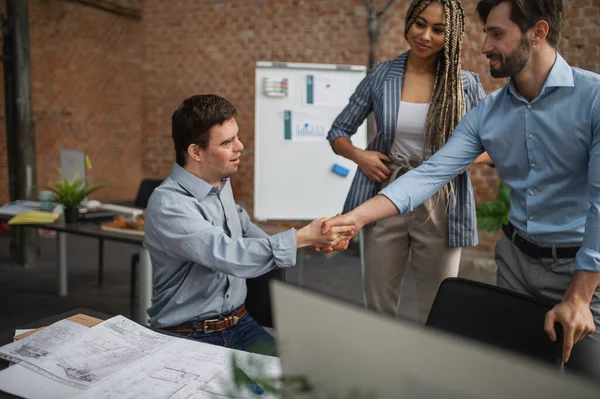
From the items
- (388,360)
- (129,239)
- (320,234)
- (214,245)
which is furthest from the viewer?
(129,239)

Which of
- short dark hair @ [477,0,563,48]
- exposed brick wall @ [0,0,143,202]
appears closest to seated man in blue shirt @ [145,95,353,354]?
short dark hair @ [477,0,563,48]

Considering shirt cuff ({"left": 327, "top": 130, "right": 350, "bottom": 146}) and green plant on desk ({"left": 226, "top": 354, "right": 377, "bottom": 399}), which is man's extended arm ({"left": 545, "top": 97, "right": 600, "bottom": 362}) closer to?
green plant on desk ({"left": 226, "top": 354, "right": 377, "bottom": 399})

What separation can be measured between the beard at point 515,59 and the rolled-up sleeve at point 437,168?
0.86 ft

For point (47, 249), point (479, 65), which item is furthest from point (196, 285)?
point (47, 249)

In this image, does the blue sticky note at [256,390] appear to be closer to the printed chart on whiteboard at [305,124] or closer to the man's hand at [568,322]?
the man's hand at [568,322]

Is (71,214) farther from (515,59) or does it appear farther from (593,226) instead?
(593,226)

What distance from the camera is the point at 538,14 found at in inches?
57.7

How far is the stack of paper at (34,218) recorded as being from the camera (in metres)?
3.28

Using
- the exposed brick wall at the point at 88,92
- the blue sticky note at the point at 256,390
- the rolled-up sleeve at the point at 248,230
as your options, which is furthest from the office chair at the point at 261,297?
the exposed brick wall at the point at 88,92

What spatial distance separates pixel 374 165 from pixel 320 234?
1.17ft

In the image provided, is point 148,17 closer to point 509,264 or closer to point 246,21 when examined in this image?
point 246,21

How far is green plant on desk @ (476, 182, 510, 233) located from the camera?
178 inches

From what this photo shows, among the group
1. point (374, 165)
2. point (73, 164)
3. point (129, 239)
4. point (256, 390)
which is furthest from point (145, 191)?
point (256, 390)

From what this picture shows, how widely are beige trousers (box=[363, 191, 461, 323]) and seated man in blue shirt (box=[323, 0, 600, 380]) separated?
37 cm
